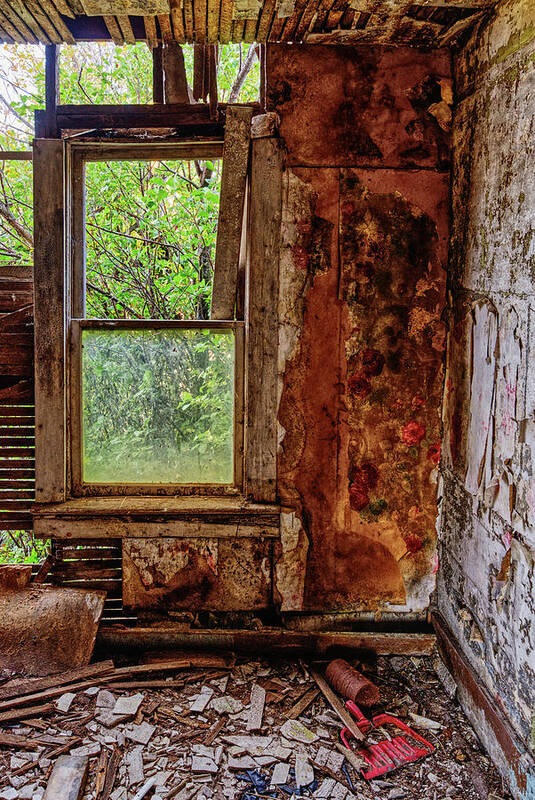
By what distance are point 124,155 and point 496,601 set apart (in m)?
2.64

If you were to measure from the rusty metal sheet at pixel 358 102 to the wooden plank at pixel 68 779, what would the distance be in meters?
2.68

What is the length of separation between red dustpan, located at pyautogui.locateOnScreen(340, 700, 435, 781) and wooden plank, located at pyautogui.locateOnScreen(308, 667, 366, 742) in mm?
26

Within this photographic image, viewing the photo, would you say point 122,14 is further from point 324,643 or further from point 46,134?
point 324,643

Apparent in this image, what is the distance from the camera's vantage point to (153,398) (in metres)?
2.97

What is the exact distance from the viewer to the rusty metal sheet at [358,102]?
272 centimetres

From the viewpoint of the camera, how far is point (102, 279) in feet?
16.4

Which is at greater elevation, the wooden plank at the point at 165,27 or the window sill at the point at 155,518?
the wooden plank at the point at 165,27

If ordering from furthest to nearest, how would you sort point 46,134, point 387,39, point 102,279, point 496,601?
point 102,279
point 46,134
point 387,39
point 496,601

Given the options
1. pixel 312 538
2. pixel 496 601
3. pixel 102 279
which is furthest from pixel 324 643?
pixel 102 279

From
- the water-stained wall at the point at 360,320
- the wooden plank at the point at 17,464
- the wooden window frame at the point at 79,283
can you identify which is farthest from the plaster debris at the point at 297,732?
the wooden plank at the point at 17,464

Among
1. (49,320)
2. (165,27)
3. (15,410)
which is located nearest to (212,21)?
(165,27)

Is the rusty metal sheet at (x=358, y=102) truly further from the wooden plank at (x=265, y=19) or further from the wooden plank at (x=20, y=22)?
the wooden plank at (x=20, y=22)

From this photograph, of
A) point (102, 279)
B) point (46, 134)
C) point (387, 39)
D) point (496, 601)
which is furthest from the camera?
point (102, 279)

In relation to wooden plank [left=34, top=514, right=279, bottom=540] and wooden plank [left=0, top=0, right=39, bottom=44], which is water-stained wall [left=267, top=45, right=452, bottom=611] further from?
wooden plank [left=0, top=0, right=39, bottom=44]
